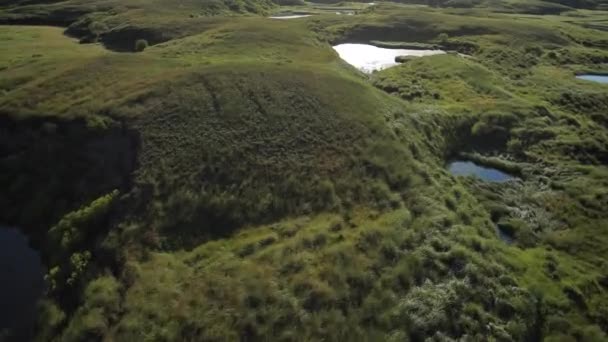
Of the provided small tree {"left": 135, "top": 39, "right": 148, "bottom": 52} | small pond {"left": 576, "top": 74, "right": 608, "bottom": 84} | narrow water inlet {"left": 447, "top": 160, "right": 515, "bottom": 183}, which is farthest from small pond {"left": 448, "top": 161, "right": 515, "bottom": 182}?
Answer: small tree {"left": 135, "top": 39, "right": 148, "bottom": 52}

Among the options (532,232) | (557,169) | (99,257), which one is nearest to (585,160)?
(557,169)

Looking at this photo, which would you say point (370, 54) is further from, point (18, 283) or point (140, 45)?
point (18, 283)

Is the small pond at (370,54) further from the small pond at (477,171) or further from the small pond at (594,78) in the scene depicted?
the small pond at (477,171)

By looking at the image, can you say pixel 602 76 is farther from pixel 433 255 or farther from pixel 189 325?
pixel 189 325

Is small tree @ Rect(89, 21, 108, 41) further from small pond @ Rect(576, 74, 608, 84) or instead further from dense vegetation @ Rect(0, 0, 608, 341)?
small pond @ Rect(576, 74, 608, 84)

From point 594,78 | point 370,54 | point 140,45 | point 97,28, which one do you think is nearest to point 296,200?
point 140,45

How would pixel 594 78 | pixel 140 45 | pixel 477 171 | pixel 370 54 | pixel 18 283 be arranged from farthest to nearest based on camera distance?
pixel 370 54, pixel 594 78, pixel 140 45, pixel 477 171, pixel 18 283
